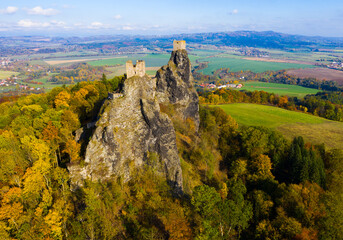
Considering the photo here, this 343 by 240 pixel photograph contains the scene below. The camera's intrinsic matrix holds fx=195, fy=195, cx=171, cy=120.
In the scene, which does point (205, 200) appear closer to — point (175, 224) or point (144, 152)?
point (175, 224)

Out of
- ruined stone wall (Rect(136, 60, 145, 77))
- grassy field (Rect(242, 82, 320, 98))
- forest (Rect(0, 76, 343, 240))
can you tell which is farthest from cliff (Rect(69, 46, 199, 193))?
grassy field (Rect(242, 82, 320, 98))

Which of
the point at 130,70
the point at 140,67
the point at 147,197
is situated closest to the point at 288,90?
the point at 140,67

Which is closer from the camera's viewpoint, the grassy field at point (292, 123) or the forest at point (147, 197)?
the forest at point (147, 197)

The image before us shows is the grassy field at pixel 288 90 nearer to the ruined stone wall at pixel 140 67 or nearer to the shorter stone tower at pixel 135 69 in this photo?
the ruined stone wall at pixel 140 67

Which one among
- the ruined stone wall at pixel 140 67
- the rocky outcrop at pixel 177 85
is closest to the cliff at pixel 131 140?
the ruined stone wall at pixel 140 67

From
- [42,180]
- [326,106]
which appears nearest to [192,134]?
[42,180]

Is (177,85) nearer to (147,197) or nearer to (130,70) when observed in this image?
(130,70)

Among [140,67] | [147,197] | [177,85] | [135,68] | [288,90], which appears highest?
[140,67]
